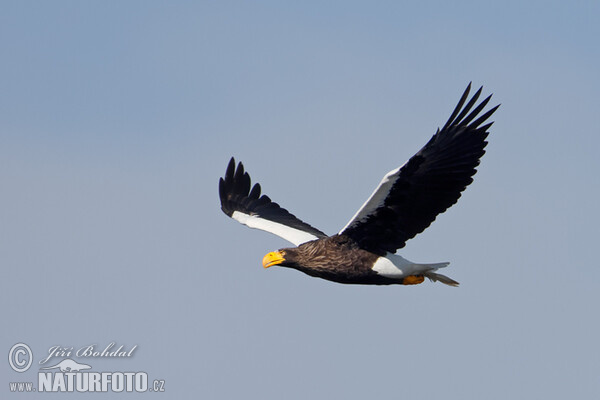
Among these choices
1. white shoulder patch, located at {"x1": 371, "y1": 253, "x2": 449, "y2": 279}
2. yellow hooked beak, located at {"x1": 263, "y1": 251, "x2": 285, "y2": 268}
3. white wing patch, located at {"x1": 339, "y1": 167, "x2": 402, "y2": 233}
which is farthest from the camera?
yellow hooked beak, located at {"x1": 263, "y1": 251, "x2": 285, "y2": 268}

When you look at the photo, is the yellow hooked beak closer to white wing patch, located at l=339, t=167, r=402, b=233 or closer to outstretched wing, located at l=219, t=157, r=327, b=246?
white wing patch, located at l=339, t=167, r=402, b=233

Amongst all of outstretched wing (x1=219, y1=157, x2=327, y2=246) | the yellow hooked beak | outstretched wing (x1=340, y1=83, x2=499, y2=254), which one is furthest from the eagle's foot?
outstretched wing (x1=219, y1=157, x2=327, y2=246)

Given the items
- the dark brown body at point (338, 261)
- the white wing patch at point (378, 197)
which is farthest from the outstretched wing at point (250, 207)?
the white wing patch at point (378, 197)

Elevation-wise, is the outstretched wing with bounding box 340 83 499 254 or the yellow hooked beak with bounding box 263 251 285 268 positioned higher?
Answer: the outstretched wing with bounding box 340 83 499 254

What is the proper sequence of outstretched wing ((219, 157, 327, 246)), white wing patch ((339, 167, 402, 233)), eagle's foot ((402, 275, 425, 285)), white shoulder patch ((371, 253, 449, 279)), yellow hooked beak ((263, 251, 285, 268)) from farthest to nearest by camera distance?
outstretched wing ((219, 157, 327, 246))
yellow hooked beak ((263, 251, 285, 268))
eagle's foot ((402, 275, 425, 285))
white shoulder patch ((371, 253, 449, 279))
white wing patch ((339, 167, 402, 233))

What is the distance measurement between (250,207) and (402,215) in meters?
5.01

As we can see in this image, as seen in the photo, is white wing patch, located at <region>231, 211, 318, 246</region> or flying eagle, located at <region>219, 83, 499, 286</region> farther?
white wing patch, located at <region>231, 211, 318, 246</region>

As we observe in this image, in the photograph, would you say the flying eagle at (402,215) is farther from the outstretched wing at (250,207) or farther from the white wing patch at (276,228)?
the outstretched wing at (250,207)

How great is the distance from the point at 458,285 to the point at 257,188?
503 centimetres

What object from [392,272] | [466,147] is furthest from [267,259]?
[466,147]

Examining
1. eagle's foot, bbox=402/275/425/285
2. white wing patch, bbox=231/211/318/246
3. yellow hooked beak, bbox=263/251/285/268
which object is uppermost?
white wing patch, bbox=231/211/318/246

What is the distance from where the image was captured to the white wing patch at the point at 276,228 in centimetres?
2133

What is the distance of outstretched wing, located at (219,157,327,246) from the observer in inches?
875

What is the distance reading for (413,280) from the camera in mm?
19328
